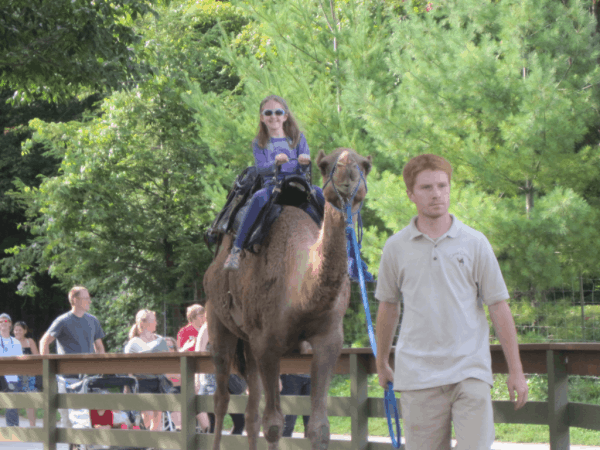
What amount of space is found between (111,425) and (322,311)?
4.96 metres

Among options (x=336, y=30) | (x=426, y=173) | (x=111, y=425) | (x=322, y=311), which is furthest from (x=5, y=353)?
(x=426, y=173)

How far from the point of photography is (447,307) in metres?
3.90

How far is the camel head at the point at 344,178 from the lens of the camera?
5336mm

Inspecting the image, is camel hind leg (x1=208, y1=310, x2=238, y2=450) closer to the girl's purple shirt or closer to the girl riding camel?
the girl riding camel

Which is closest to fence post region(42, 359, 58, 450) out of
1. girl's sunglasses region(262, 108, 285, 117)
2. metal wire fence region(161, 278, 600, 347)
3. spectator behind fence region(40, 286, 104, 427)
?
spectator behind fence region(40, 286, 104, 427)

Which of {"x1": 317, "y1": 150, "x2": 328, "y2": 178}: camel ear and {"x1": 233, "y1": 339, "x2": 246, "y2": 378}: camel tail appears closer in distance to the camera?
{"x1": 317, "y1": 150, "x2": 328, "y2": 178}: camel ear

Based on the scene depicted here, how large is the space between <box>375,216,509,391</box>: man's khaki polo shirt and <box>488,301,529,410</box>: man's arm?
55 mm

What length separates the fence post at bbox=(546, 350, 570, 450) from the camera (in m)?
5.52

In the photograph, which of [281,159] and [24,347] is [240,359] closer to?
[281,159]

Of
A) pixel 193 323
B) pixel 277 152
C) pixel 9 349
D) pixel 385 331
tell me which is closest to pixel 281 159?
pixel 277 152

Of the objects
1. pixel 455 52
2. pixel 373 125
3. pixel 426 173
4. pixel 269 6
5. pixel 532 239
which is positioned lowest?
pixel 426 173

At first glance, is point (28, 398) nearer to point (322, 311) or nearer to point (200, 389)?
point (200, 389)

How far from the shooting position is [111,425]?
996cm

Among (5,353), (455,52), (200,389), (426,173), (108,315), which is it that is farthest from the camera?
(108,315)
